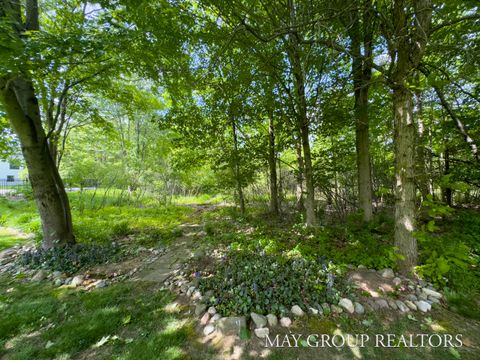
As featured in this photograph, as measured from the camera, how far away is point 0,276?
10.2 feet

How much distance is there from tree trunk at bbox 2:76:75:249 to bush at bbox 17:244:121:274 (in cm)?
27

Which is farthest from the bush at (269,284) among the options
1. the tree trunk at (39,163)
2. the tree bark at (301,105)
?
the tree trunk at (39,163)

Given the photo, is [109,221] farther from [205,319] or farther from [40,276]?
[205,319]

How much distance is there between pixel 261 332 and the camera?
1.74m

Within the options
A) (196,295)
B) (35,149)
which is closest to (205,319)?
(196,295)

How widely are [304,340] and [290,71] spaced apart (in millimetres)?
3749

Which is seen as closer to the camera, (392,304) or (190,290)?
(392,304)

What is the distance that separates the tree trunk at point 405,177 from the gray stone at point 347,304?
87cm

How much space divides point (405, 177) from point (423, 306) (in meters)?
1.38

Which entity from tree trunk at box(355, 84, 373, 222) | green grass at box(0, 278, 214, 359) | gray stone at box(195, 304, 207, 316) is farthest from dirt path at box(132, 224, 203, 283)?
tree trunk at box(355, 84, 373, 222)

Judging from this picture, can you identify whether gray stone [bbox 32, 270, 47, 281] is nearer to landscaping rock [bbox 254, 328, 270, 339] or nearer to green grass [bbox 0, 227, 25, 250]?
green grass [bbox 0, 227, 25, 250]

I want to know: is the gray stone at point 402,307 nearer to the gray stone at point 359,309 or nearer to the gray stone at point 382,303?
the gray stone at point 382,303

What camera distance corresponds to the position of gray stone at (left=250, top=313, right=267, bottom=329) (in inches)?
70.4

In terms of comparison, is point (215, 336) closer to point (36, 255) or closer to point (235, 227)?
point (235, 227)
